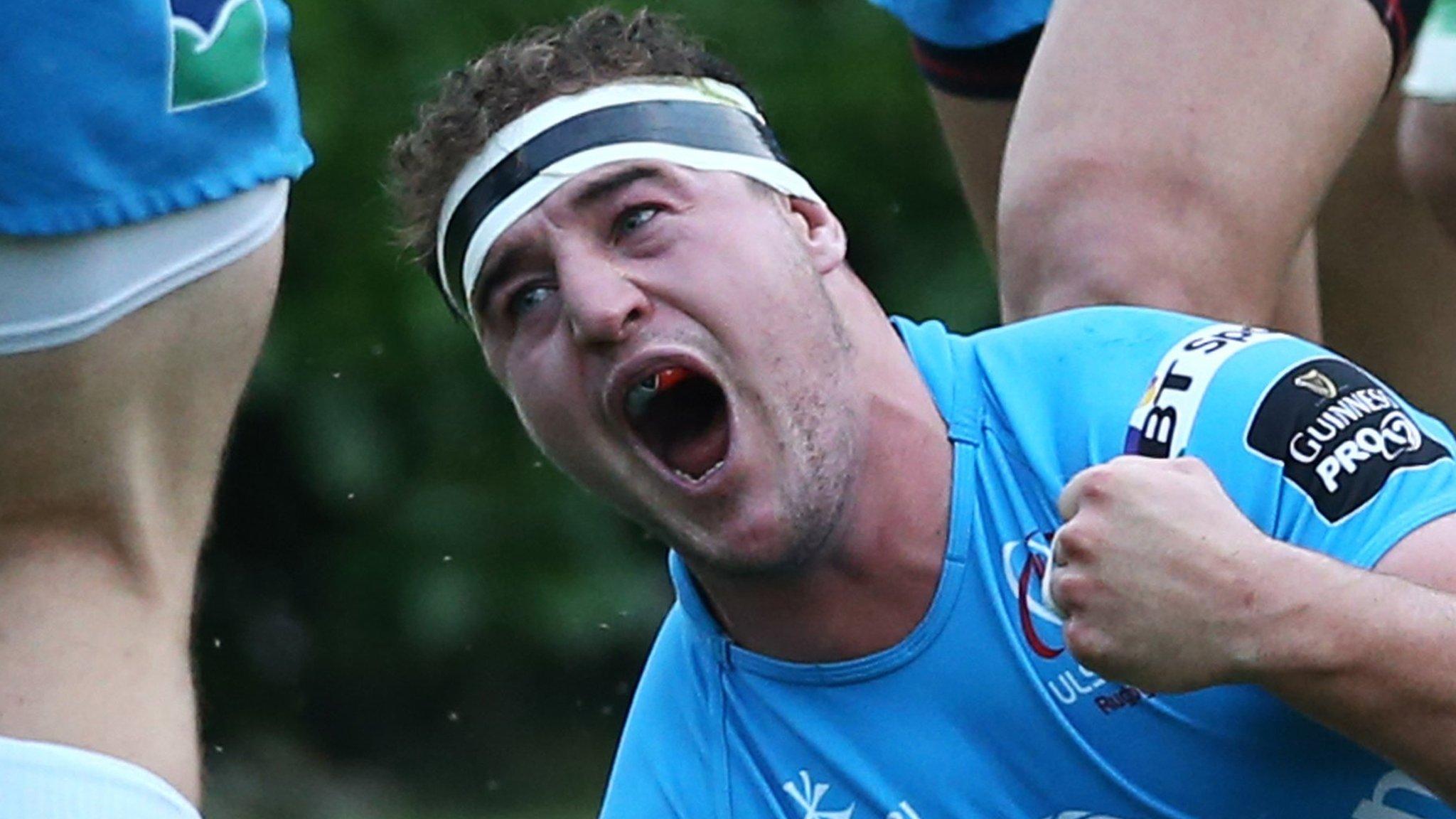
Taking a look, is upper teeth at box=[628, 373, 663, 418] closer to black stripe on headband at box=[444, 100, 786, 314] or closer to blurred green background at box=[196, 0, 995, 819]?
black stripe on headband at box=[444, 100, 786, 314]

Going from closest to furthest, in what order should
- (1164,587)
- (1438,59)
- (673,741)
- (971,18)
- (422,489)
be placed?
(1164,587)
(673,741)
(1438,59)
(971,18)
(422,489)

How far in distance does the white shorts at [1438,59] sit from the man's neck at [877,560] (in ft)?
3.83

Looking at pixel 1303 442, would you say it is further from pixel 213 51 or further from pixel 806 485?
pixel 213 51

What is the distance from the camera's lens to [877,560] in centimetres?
249

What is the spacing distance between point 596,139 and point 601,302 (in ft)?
0.68

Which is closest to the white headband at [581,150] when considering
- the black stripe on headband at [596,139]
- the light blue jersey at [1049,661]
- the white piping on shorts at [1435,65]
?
the black stripe on headband at [596,139]

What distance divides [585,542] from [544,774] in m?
0.67

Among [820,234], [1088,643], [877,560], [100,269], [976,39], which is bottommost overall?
[976,39]

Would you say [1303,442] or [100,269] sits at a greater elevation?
[100,269]

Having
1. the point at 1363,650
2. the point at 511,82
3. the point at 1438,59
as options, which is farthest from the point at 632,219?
the point at 1438,59

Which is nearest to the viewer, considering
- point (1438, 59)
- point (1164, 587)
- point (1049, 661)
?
point (1164, 587)

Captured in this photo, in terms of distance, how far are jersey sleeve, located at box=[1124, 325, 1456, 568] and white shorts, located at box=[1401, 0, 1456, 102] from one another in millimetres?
1130

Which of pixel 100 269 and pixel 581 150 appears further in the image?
pixel 581 150

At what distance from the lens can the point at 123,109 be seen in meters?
1.90
